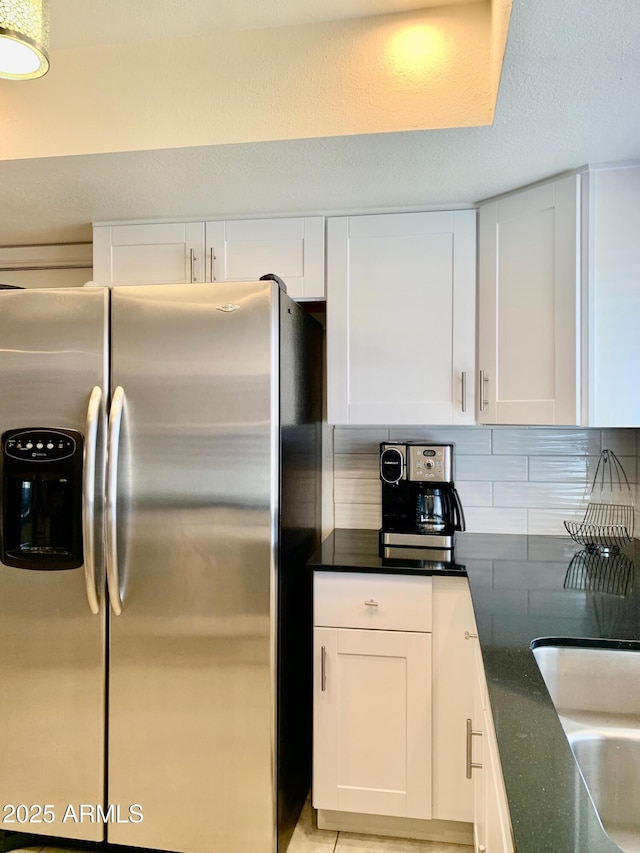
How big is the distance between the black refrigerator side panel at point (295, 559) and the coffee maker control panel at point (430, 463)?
38cm

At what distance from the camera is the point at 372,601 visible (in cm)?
175

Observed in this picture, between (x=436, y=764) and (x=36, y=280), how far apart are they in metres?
2.50

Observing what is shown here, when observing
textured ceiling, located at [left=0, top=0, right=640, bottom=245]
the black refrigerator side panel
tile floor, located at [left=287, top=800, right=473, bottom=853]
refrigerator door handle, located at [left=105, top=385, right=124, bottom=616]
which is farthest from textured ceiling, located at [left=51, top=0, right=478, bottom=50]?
tile floor, located at [left=287, top=800, right=473, bottom=853]

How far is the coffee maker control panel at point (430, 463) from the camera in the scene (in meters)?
1.94

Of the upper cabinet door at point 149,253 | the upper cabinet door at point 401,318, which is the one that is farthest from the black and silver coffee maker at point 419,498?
the upper cabinet door at point 149,253

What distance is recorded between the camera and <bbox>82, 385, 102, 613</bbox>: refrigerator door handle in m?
1.58

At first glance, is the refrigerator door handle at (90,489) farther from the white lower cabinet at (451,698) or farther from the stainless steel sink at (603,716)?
the stainless steel sink at (603,716)

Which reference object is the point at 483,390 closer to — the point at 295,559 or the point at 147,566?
the point at 295,559

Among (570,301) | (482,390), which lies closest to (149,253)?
(482,390)

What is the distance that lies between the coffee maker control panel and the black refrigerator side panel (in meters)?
0.38

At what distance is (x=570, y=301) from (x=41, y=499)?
1732 mm

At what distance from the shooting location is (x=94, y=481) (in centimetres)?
160

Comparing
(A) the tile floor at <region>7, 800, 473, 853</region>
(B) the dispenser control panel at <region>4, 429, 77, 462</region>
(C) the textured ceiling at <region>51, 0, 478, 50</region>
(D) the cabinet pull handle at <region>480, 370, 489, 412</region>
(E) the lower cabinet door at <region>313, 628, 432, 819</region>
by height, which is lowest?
(A) the tile floor at <region>7, 800, 473, 853</region>

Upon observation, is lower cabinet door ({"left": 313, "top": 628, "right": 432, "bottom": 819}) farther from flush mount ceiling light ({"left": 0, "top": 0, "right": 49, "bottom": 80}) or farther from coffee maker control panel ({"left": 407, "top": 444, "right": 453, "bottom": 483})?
flush mount ceiling light ({"left": 0, "top": 0, "right": 49, "bottom": 80})
